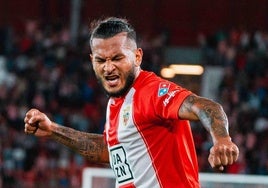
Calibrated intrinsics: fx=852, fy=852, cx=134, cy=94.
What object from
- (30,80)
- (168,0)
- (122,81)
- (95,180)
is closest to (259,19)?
(168,0)

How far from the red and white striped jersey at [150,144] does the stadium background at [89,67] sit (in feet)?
23.2

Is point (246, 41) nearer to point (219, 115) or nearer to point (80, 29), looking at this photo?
point (80, 29)

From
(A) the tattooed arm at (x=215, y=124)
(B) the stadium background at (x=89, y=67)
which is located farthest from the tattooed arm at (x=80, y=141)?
(B) the stadium background at (x=89, y=67)

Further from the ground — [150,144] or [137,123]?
[137,123]

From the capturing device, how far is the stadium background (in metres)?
12.8

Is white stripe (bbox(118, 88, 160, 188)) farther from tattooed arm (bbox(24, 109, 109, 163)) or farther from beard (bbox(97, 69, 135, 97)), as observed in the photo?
tattooed arm (bbox(24, 109, 109, 163))

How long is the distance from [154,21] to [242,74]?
4.91m

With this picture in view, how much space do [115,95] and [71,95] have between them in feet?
34.3

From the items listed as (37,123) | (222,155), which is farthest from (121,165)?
(222,155)

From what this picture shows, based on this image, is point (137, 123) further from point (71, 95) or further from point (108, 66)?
point (71, 95)

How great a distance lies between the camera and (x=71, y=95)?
1475cm

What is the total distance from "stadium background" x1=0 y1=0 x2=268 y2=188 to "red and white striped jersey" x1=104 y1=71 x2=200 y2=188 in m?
7.06

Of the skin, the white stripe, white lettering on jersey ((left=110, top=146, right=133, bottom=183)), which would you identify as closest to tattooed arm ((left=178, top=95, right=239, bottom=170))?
the skin

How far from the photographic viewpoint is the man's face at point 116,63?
4219 mm
